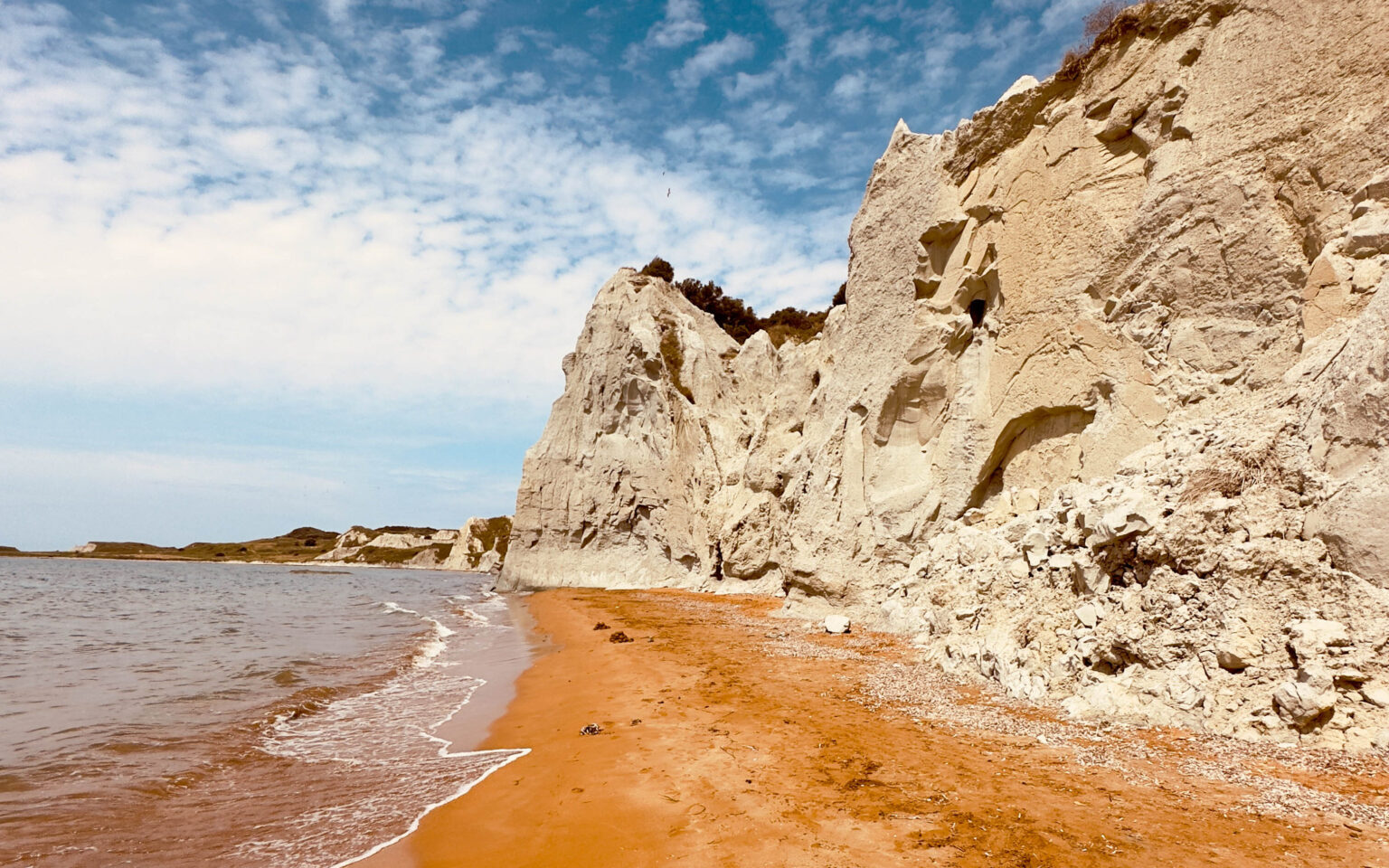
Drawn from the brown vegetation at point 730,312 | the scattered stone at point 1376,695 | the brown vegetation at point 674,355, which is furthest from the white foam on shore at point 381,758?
the brown vegetation at point 730,312

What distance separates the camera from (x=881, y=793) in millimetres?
5195

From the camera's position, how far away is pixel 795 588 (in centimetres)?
1798

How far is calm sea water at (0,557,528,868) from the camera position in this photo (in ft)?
17.3

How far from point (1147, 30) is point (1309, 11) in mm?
3263

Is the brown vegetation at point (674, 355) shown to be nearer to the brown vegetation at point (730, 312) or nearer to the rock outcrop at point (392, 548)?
the brown vegetation at point (730, 312)

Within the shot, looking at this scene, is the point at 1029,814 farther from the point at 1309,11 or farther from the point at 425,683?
the point at 1309,11

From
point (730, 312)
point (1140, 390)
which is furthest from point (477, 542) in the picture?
point (1140, 390)

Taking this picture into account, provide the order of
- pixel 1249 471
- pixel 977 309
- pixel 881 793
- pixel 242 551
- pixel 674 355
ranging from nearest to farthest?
pixel 881 793 < pixel 1249 471 < pixel 977 309 < pixel 674 355 < pixel 242 551

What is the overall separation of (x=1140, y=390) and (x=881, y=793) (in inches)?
409

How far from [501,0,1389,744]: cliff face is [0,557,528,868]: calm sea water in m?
7.42

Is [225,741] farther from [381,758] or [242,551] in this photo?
[242,551]

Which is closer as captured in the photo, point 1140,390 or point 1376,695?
point 1376,695

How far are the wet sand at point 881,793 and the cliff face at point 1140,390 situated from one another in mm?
1195

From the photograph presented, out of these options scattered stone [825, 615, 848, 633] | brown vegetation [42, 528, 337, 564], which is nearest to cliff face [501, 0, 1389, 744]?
scattered stone [825, 615, 848, 633]
